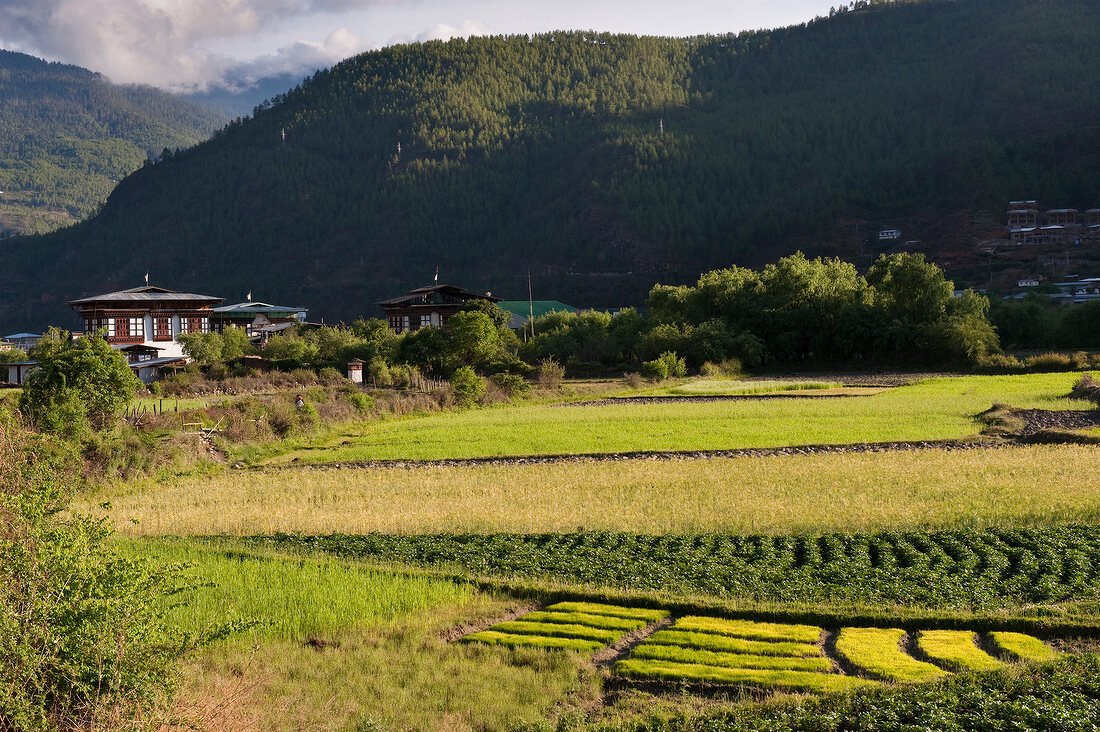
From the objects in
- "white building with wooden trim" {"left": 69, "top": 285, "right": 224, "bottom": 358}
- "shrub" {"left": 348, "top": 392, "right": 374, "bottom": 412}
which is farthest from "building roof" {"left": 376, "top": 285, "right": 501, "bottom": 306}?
"shrub" {"left": 348, "top": 392, "right": 374, "bottom": 412}

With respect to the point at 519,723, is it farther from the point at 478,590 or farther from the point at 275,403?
the point at 275,403

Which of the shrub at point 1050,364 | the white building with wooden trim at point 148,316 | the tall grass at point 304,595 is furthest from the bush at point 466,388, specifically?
the shrub at point 1050,364

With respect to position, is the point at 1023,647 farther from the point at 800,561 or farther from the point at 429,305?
the point at 429,305

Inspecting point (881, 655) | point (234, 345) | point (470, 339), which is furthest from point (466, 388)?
point (881, 655)

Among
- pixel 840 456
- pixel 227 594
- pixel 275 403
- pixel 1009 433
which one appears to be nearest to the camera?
pixel 227 594

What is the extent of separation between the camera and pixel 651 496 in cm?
2122

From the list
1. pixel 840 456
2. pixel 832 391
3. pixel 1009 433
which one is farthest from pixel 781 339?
pixel 840 456

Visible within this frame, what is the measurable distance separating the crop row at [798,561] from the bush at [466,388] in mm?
27451

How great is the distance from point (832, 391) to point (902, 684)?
132ft

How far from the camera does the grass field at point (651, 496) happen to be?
18172 mm

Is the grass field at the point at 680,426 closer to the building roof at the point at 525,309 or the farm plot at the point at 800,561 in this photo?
the farm plot at the point at 800,561

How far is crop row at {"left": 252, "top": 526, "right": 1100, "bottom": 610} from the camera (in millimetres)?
13250

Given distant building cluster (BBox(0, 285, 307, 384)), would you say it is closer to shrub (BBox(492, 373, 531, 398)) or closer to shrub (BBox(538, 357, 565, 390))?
shrub (BBox(492, 373, 531, 398))

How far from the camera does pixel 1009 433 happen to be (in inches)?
1176
